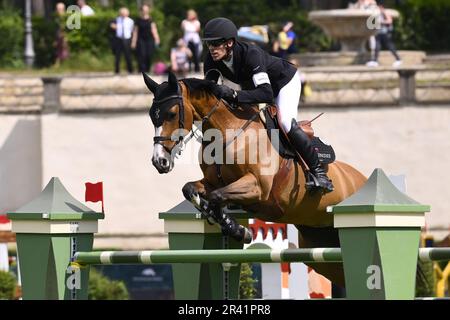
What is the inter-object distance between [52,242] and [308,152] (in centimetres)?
199

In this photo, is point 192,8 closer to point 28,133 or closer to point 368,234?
point 28,133

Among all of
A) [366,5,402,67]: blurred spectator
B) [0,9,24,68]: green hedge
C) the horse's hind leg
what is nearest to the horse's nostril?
the horse's hind leg

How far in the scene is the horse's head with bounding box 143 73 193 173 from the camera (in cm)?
1059

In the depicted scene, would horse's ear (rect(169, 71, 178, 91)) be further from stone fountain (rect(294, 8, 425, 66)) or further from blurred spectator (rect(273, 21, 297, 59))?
stone fountain (rect(294, 8, 425, 66))

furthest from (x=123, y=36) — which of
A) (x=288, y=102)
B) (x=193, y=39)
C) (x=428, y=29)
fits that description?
(x=288, y=102)

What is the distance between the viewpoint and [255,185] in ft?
35.4

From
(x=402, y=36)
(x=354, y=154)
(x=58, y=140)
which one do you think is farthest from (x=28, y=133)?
(x=402, y=36)

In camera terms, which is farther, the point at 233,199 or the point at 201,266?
the point at 201,266

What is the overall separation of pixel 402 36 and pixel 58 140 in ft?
27.8

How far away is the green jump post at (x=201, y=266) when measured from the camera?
1124 centimetres

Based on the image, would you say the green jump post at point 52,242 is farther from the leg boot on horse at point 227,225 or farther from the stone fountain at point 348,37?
the stone fountain at point 348,37

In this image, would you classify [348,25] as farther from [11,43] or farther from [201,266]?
[201,266]

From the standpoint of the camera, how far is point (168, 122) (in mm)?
10711

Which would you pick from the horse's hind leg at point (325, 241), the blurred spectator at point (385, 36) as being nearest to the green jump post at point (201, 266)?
the horse's hind leg at point (325, 241)
